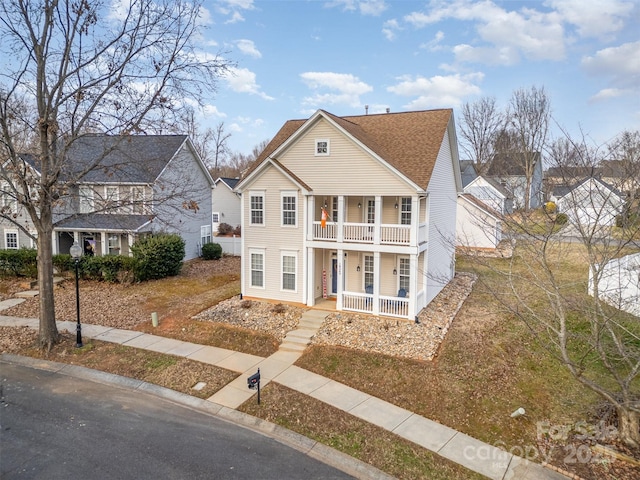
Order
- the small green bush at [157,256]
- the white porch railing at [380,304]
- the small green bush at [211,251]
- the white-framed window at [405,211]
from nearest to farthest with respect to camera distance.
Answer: the white porch railing at [380,304], the white-framed window at [405,211], the small green bush at [157,256], the small green bush at [211,251]

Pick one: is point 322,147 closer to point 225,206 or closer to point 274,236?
point 274,236

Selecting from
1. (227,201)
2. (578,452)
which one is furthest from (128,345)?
(227,201)

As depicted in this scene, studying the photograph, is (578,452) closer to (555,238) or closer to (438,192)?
(555,238)

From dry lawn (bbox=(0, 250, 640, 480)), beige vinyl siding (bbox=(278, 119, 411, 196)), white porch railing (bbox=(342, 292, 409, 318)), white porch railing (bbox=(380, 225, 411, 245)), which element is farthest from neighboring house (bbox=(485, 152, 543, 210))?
white porch railing (bbox=(342, 292, 409, 318))

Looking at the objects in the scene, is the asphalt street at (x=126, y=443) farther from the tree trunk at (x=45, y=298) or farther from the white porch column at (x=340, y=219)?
A: the white porch column at (x=340, y=219)

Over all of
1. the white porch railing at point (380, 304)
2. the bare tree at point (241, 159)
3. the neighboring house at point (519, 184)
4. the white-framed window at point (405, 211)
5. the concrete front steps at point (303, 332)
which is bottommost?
the concrete front steps at point (303, 332)

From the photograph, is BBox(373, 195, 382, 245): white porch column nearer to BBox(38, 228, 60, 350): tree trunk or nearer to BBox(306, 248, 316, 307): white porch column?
BBox(306, 248, 316, 307): white porch column

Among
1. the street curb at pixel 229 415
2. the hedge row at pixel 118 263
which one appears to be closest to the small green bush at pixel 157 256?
the hedge row at pixel 118 263
